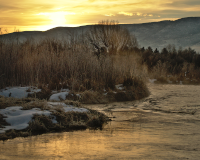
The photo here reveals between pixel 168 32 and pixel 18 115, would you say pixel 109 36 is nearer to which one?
pixel 18 115

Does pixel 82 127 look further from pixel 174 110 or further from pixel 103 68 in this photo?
pixel 103 68

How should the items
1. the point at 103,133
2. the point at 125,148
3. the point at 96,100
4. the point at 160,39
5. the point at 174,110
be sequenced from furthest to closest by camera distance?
the point at 160,39 < the point at 96,100 < the point at 174,110 < the point at 103,133 < the point at 125,148

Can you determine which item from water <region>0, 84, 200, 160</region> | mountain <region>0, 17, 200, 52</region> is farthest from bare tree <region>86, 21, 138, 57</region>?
mountain <region>0, 17, 200, 52</region>

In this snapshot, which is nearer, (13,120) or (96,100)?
(13,120)

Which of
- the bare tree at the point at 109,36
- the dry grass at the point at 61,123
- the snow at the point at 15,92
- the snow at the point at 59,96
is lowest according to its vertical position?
the dry grass at the point at 61,123

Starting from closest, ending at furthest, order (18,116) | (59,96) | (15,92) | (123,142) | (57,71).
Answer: (123,142) → (18,116) → (59,96) → (15,92) → (57,71)

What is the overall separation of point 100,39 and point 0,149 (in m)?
32.2

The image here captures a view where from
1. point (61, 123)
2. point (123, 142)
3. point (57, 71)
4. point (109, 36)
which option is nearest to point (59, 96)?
point (57, 71)

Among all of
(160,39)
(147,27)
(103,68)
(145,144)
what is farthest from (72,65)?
(147,27)

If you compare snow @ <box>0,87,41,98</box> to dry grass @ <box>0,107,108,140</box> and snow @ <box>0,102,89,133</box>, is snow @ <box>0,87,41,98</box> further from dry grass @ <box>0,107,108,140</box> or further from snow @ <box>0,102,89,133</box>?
dry grass @ <box>0,107,108,140</box>

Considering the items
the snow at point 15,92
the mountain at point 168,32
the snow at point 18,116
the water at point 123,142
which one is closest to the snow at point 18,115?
the snow at point 18,116

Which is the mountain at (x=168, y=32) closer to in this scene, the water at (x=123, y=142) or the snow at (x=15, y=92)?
the snow at (x=15, y=92)

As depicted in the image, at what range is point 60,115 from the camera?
7781 mm

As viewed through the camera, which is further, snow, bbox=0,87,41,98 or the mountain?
the mountain
